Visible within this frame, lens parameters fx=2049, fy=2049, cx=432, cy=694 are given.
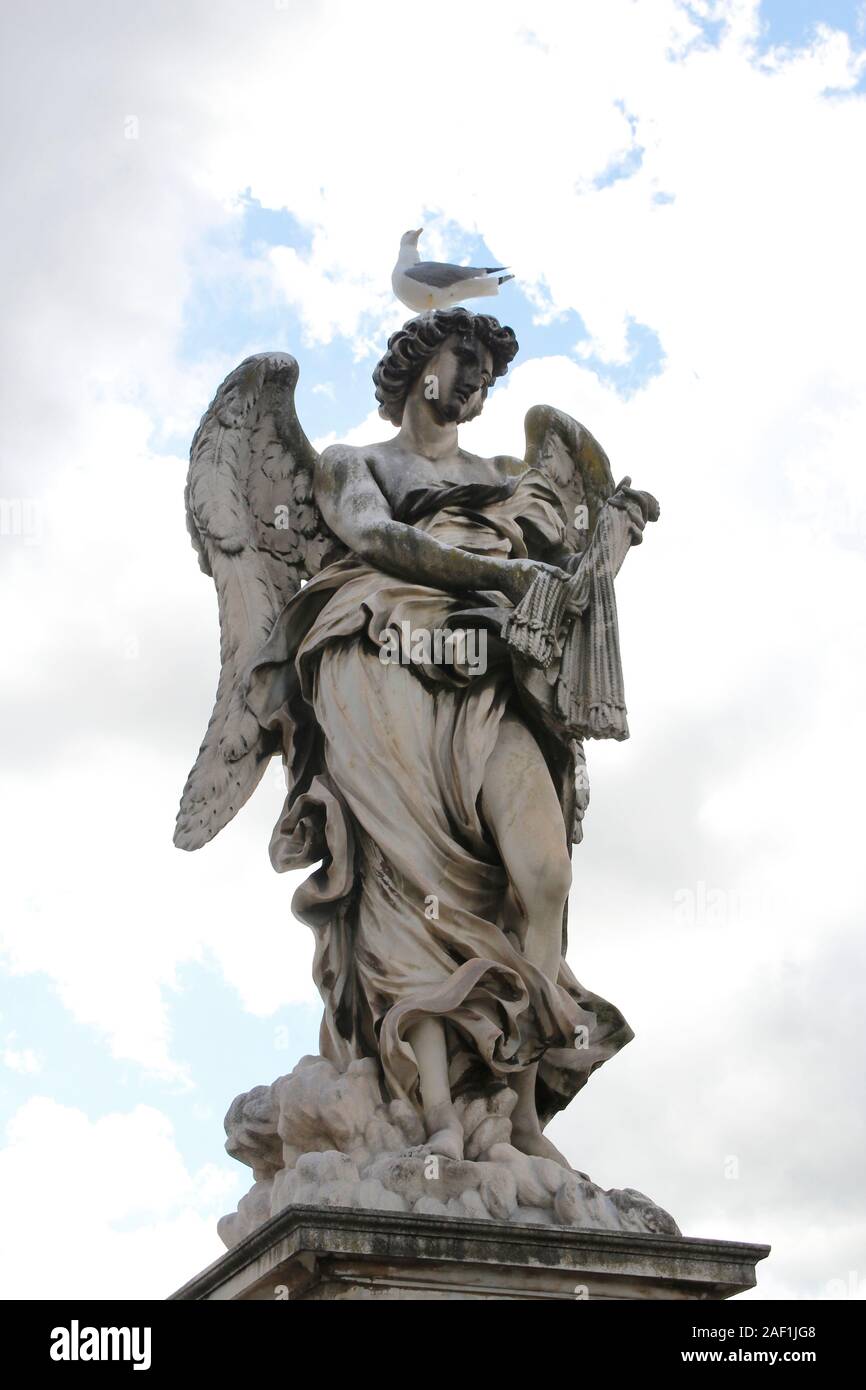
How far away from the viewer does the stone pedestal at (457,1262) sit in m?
6.62

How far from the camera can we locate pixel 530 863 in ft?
26.1

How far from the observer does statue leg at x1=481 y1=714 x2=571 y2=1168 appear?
7.86 meters

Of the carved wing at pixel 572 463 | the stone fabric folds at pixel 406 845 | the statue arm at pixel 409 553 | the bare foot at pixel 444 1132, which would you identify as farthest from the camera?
the carved wing at pixel 572 463

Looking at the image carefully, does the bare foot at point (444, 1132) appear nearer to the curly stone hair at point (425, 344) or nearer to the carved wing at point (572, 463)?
the carved wing at point (572, 463)

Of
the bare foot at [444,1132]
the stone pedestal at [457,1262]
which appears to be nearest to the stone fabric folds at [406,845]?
the bare foot at [444,1132]

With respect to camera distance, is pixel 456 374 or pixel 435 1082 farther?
pixel 456 374

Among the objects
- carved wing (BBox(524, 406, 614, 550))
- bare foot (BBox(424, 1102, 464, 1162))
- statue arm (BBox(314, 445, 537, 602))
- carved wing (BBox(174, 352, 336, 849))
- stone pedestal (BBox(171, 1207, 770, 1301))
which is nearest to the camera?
stone pedestal (BBox(171, 1207, 770, 1301))

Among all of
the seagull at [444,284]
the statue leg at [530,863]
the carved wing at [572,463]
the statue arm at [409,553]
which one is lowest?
the statue leg at [530,863]

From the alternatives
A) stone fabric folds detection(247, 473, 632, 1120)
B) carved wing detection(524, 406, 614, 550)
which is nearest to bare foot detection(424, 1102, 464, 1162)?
stone fabric folds detection(247, 473, 632, 1120)

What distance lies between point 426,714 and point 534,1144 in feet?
5.71

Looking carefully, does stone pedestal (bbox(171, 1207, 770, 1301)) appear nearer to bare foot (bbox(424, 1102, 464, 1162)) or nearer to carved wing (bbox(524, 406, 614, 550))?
bare foot (bbox(424, 1102, 464, 1162))

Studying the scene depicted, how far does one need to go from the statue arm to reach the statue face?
0.55m

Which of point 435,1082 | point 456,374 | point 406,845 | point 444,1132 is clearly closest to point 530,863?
point 406,845

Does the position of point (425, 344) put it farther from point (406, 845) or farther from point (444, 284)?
point (406, 845)
